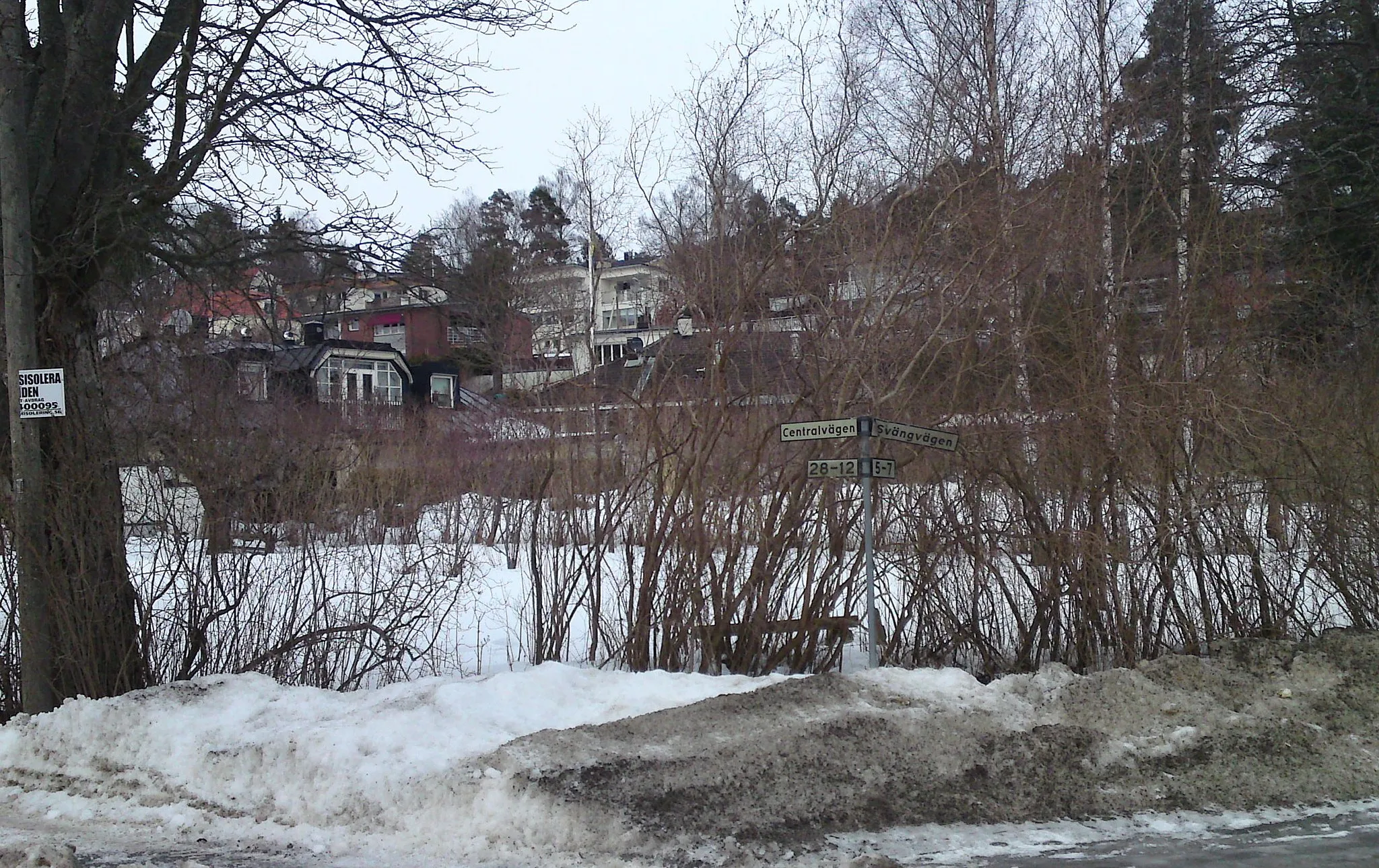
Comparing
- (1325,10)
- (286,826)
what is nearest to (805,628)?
(286,826)

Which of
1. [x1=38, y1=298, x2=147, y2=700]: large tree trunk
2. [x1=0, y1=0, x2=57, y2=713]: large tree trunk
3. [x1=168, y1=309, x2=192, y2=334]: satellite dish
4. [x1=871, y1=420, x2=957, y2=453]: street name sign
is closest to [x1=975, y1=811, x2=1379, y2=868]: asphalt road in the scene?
[x1=871, y1=420, x2=957, y2=453]: street name sign

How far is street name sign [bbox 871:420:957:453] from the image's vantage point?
300 inches

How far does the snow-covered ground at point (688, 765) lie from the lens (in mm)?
5566

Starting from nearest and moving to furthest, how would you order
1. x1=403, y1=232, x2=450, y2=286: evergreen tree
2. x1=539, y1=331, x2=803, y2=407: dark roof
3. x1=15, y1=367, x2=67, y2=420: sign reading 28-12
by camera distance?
1. x1=15, y1=367, x2=67, y2=420: sign reading 28-12
2. x1=539, y1=331, x2=803, y2=407: dark roof
3. x1=403, y1=232, x2=450, y2=286: evergreen tree

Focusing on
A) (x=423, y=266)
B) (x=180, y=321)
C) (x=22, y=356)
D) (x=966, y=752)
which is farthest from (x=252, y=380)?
(x=966, y=752)

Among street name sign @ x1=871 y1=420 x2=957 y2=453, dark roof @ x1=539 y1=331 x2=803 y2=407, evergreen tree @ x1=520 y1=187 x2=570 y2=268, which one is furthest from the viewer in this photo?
evergreen tree @ x1=520 y1=187 x2=570 y2=268

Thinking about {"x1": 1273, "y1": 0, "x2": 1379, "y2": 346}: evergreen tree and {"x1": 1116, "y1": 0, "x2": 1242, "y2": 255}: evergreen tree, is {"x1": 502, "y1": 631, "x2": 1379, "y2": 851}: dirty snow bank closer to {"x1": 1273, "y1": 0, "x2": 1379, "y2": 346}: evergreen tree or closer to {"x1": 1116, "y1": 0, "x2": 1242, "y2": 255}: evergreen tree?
{"x1": 1116, "y1": 0, "x2": 1242, "y2": 255}: evergreen tree

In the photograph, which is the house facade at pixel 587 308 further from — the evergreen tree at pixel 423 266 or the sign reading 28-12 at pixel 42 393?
the sign reading 28-12 at pixel 42 393

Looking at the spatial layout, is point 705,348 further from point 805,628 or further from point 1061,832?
point 1061,832

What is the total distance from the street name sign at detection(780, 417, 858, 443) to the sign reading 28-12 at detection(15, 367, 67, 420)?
4.76 meters

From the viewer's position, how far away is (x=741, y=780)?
6.10 meters

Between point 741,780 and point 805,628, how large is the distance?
242 centimetres

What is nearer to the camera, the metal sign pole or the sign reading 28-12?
the sign reading 28-12

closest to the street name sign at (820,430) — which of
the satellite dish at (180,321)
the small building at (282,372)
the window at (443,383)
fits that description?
the small building at (282,372)
